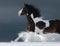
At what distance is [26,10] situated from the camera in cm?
204

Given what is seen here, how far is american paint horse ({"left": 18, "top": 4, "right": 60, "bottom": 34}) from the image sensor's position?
195 centimetres

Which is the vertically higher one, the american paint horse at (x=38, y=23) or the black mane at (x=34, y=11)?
the black mane at (x=34, y=11)

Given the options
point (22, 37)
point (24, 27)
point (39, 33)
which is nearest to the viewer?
point (22, 37)

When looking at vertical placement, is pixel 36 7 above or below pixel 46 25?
above

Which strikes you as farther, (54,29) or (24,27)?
(24,27)

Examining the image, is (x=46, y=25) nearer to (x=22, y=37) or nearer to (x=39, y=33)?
(x=39, y=33)

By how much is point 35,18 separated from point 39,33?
156mm

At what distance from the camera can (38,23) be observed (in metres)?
1.98

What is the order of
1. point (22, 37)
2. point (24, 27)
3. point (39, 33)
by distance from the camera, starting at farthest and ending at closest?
point (24, 27)
point (39, 33)
point (22, 37)

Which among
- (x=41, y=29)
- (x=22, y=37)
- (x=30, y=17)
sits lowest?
(x=22, y=37)

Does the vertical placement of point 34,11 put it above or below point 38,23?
above

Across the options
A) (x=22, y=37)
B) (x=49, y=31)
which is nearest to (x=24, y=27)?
(x=49, y=31)

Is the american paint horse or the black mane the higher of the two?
the black mane

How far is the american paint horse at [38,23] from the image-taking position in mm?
1946
